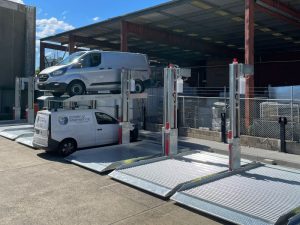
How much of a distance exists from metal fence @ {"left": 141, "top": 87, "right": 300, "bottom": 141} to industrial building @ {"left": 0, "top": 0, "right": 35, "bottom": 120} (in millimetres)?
16392

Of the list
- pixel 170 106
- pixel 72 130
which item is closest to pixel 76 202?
pixel 170 106

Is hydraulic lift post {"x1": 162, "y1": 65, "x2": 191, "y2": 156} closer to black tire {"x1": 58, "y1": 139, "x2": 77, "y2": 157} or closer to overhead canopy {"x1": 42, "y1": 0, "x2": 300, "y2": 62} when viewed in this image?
black tire {"x1": 58, "y1": 139, "x2": 77, "y2": 157}

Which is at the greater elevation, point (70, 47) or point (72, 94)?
point (70, 47)

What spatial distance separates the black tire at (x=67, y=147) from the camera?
1144 cm

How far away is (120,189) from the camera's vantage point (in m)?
7.62

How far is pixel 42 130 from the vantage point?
11453 mm

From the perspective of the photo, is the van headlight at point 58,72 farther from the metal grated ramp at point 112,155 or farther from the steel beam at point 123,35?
the steel beam at point 123,35

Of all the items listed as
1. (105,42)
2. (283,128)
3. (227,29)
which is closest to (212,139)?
(283,128)

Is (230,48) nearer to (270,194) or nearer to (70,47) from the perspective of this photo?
(70,47)

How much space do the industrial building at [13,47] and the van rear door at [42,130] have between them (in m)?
17.8

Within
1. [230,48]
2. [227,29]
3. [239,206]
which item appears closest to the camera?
[239,206]

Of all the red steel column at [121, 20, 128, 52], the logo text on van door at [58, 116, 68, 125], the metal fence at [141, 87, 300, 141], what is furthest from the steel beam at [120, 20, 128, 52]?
the logo text on van door at [58, 116, 68, 125]

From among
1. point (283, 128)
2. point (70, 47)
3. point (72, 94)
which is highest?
point (70, 47)

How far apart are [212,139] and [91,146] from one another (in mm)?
5049
